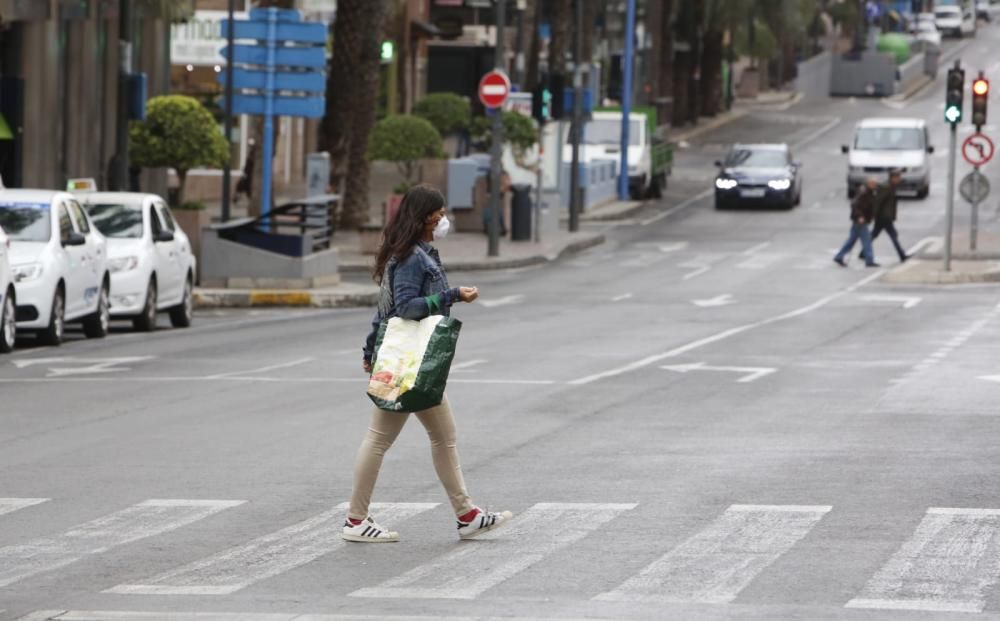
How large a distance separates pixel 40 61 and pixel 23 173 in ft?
6.66

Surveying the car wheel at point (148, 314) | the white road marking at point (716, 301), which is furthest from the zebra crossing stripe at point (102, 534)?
the white road marking at point (716, 301)

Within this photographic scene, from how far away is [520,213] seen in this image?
50.1m

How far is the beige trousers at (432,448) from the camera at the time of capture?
38.3ft

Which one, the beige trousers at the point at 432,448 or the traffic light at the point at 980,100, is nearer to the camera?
the beige trousers at the point at 432,448

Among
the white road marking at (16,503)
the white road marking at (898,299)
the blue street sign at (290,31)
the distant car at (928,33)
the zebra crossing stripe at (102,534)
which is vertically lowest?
the white road marking at (898,299)

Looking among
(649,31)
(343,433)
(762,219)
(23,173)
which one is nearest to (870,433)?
(343,433)

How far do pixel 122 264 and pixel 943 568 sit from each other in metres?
18.5

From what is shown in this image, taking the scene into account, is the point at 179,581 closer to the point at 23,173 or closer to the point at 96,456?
the point at 96,456

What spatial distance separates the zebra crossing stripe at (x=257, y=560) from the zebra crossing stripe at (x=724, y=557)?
1618mm

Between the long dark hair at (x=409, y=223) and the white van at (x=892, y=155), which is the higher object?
the long dark hair at (x=409, y=223)

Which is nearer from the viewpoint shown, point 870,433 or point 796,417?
point 870,433

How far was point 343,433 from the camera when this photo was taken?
1661 centimetres

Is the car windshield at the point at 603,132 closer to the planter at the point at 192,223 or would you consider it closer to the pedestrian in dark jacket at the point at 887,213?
the pedestrian in dark jacket at the point at 887,213

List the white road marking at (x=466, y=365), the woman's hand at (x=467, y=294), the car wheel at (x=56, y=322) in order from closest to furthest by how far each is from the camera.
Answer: the woman's hand at (x=467, y=294), the white road marking at (x=466, y=365), the car wheel at (x=56, y=322)
